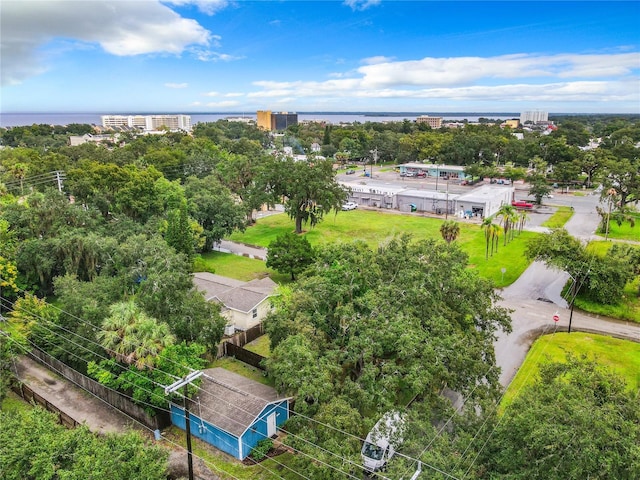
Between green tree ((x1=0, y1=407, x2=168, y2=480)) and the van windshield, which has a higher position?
green tree ((x1=0, y1=407, x2=168, y2=480))

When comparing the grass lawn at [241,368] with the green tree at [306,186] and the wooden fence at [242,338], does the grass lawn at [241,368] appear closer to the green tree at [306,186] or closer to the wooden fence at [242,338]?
the wooden fence at [242,338]

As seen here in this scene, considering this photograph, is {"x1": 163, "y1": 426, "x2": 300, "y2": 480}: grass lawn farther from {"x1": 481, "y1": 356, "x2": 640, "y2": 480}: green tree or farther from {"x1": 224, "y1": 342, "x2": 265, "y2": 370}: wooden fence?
{"x1": 481, "y1": 356, "x2": 640, "y2": 480}: green tree

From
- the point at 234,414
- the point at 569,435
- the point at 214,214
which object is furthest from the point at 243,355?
the point at 214,214

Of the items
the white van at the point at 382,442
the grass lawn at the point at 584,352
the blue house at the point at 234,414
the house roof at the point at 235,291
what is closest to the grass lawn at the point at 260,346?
the house roof at the point at 235,291

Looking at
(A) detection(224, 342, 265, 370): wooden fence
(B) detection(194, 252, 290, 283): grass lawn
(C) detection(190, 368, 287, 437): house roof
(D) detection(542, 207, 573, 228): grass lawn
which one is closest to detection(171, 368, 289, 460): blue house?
(C) detection(190, 368, 287, 437): house roof

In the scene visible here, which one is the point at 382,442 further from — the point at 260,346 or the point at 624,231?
the point at 624,231

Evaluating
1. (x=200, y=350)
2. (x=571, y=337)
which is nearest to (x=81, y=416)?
(x=200, y=350)
